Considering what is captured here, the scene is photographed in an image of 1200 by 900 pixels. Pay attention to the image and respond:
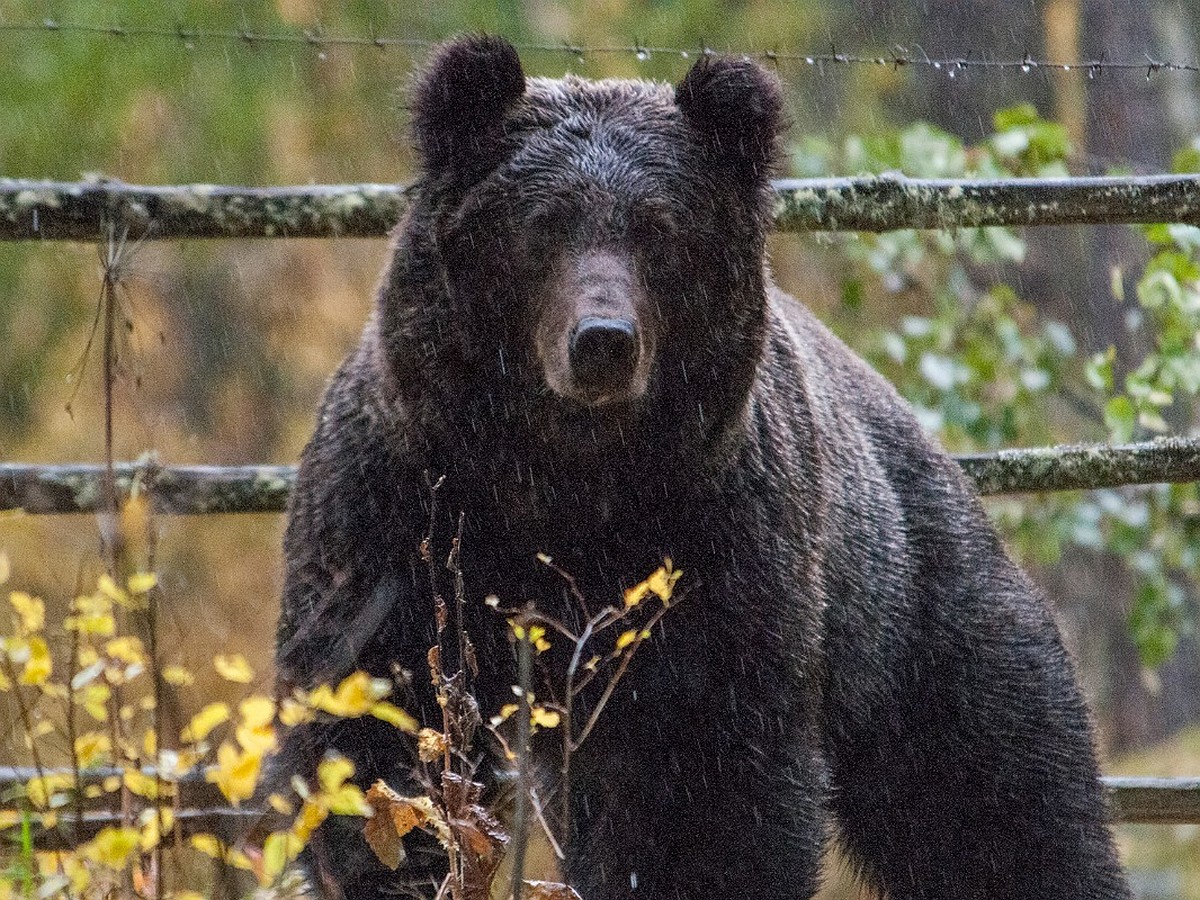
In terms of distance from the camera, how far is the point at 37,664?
225cm

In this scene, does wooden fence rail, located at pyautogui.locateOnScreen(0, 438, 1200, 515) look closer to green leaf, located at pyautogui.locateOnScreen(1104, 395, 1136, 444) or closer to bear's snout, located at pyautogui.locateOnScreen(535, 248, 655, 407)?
green leaf, located at pyautogui.locateOnScreen(1104, 395, 1136, 444)

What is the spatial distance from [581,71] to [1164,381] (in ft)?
18.9

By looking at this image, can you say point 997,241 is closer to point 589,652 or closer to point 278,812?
point 589,652

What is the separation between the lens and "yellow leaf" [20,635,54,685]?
7.33 ft

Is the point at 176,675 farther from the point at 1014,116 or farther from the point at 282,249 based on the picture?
the point at 282,249

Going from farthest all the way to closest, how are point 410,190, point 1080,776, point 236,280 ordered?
point 236,280
point 1080,776
point 410,190

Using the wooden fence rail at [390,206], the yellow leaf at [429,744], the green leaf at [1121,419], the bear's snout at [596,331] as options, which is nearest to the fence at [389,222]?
the wooden fence rail at [390,206]

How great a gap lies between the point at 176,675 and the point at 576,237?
5.79ft

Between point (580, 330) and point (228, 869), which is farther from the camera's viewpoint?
point (580, 330)

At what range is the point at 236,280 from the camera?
11.4 metres

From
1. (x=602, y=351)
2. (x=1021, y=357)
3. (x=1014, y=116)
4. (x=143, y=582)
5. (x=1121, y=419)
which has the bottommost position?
(x=143, y=582)

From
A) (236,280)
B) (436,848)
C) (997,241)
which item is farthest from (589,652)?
(236,280)

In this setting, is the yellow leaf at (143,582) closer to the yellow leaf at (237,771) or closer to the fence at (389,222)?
the yellow leaf at (237,771)

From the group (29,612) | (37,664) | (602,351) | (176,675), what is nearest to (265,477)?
(602,351)
